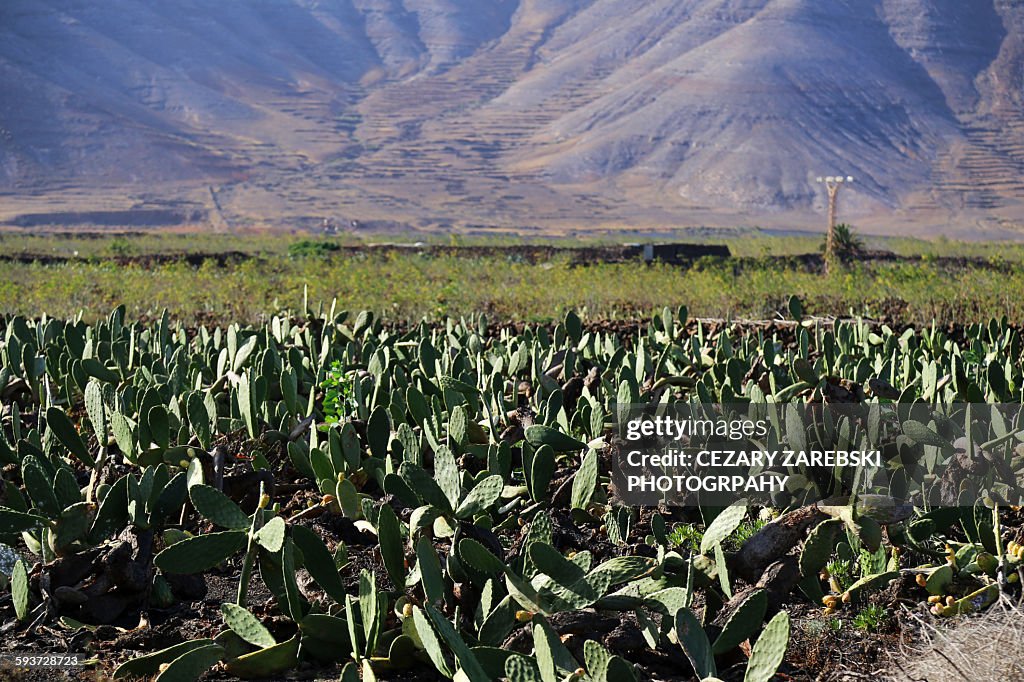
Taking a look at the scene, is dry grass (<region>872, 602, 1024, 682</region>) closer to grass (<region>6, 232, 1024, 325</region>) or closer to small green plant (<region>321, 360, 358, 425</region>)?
small green plant (<region>321, 360, 358, 425</region>)

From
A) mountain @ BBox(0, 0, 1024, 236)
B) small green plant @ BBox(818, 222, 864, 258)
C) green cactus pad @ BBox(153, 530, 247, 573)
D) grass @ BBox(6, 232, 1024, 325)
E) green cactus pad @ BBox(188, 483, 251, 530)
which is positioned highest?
mountain @ BBox(0, 0, 1024, 236)

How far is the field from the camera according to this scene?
2.47m

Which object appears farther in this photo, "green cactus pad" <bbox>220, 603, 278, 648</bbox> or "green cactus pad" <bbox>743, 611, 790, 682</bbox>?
"green cactus pad" <bbox>220, 603, 278, 648</bbox>

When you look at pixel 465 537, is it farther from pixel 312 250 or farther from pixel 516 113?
pixel 516 113

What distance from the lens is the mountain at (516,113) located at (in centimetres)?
10238

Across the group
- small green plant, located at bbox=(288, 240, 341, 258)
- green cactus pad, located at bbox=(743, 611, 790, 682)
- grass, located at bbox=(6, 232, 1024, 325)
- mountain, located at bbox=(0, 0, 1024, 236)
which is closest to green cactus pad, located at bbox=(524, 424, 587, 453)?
green cactus pad, located at bbox=(743, 611, 790, 682)

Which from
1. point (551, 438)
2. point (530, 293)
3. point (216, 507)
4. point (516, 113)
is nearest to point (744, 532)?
point (551, 438)

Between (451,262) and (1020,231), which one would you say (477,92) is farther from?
(451,262)

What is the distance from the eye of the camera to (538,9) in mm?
166875

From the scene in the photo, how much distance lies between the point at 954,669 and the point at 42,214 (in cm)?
9693

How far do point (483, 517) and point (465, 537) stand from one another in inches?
9.2

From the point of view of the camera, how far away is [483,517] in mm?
2979

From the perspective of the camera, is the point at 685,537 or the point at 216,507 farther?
the point at 685,537

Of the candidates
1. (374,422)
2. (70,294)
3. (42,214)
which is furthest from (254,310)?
(42,214)
